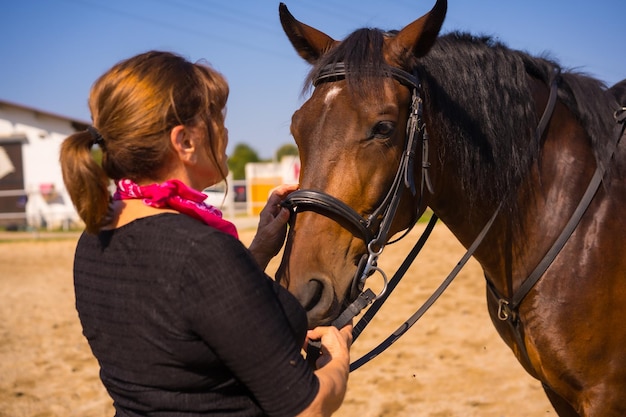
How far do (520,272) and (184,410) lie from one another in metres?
1.66

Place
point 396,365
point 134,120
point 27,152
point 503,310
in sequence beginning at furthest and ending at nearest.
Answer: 1. point 27,152
2. point 396,365
3. point 503,310
4. point 134,120

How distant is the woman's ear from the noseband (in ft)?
2.11

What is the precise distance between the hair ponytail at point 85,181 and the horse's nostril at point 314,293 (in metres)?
0.80

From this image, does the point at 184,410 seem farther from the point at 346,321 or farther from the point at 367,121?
the point at 367,121

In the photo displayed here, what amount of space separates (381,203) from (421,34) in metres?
0.71

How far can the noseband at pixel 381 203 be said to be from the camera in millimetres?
1999

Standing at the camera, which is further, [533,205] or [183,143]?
[533,205]

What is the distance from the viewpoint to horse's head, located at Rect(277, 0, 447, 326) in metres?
1.98

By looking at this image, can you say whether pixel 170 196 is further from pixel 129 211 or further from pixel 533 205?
pixel 533 205

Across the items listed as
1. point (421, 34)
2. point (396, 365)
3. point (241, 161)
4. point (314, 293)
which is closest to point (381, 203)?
point (314, 293)

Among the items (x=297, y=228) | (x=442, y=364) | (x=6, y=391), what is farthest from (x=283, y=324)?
(x=6, y=391)

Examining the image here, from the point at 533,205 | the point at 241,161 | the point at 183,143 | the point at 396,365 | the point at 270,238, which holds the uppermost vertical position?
the point at 183,143

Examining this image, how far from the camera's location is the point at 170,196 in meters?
1.40

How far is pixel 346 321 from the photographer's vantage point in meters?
1.86
